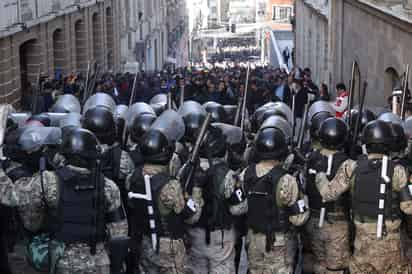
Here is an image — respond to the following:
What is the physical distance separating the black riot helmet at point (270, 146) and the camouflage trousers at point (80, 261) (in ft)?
5.27

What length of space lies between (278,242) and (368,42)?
12.2 metres

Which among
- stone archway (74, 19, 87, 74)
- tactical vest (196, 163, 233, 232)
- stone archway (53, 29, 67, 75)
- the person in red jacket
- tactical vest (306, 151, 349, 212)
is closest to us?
tactical vest (196, 163, 233, 232)

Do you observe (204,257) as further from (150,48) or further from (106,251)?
(150,48)

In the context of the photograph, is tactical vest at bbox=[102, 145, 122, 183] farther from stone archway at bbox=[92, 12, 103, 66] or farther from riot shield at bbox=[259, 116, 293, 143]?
stone archway at bbox=[92, 12, 103, 66]

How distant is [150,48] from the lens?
46562mm

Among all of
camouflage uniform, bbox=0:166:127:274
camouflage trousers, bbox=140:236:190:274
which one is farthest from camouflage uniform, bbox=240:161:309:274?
camouflage uniform, bbox=0:166:127:274

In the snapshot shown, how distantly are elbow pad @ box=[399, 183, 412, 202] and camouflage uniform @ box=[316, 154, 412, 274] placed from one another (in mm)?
25

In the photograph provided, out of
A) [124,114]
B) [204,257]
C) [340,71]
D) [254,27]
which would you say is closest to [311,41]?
[340,71]

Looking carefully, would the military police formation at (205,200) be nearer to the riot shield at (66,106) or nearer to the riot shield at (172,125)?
the riot shield at (172,125)

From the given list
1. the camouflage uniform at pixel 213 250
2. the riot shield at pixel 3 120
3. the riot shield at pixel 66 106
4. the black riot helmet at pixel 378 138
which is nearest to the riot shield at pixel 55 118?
the riot shield at pixel 66 106

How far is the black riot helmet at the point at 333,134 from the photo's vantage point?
852 cm

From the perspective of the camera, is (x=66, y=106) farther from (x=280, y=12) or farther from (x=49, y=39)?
(x=280, y=12)

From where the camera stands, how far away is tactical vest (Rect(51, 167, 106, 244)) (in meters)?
7.28

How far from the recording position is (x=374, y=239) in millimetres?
7734
